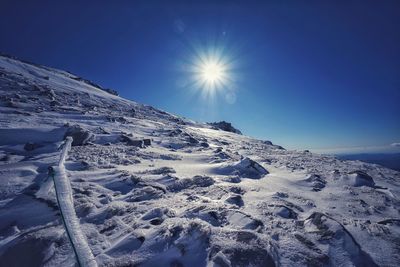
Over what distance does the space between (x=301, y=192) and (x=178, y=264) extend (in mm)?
5712

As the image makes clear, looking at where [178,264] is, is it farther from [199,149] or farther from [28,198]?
[199,149]

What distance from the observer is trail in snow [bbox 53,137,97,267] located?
377 centimetres

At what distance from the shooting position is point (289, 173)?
11.4 metres

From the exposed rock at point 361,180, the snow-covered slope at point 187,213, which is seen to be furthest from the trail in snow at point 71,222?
the exposed rock at point 361,180

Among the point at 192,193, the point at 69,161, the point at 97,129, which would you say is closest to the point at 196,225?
the point at 192,193

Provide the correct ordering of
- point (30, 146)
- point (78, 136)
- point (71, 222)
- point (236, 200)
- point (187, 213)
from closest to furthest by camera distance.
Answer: point (71, 222) < point (187, 213) < point (236, 200) < point (30, 146) < point (78, 136)

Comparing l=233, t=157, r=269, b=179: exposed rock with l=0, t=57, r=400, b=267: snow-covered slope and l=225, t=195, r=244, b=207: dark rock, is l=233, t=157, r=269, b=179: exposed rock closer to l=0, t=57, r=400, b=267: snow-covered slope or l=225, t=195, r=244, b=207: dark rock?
l=0, t=57, r=400, b=267: snow-covered slope

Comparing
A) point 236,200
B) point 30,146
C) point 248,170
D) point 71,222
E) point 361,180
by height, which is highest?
point 30,146

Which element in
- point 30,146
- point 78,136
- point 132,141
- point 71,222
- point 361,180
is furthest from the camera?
point 132,141

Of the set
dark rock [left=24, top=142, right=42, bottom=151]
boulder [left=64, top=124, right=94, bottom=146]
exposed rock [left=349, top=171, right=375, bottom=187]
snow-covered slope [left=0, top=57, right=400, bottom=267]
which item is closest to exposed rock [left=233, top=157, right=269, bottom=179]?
snow-covered slope [left=0, top=57, right=400, bottom=267]

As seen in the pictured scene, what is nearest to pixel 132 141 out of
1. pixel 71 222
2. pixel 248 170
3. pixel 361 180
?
pixel 248 170

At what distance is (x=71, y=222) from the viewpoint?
4.71 m

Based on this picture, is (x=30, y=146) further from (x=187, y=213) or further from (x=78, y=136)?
(x=187, y=213)

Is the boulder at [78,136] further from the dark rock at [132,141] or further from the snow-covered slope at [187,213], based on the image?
the dark rock at [132,141]
